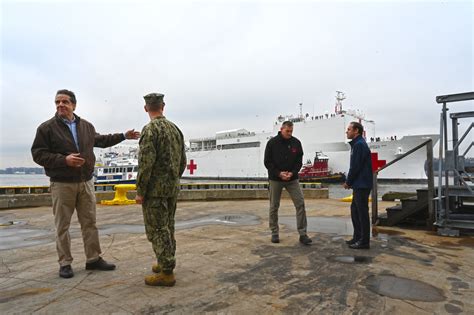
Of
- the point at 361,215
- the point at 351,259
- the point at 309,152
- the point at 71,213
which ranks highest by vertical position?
the point at 309,152

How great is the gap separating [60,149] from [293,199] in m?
2.37

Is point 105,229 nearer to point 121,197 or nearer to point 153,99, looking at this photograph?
point 153,99

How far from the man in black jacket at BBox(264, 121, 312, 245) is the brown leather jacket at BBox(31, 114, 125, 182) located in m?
1.87

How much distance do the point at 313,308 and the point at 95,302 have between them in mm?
1242

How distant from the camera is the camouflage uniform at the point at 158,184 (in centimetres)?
200

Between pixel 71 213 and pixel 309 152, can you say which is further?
pixel 309 152

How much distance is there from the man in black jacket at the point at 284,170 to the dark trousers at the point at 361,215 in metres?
0.55

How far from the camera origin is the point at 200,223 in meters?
4.67

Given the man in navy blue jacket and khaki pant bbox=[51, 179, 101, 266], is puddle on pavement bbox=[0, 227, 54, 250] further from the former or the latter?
the man in navy blue jacket

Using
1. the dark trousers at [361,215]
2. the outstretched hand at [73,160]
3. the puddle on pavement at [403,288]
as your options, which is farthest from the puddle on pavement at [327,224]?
the outstretched hand at [73,160]

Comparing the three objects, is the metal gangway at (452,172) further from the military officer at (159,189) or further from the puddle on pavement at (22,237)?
the puddle on pavement at (22,237)

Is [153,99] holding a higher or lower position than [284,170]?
higher

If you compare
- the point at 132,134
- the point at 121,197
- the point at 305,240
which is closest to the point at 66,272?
the point at 132,134

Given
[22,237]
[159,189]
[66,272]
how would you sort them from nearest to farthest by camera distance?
[159,189], [66,272], [22,237]
